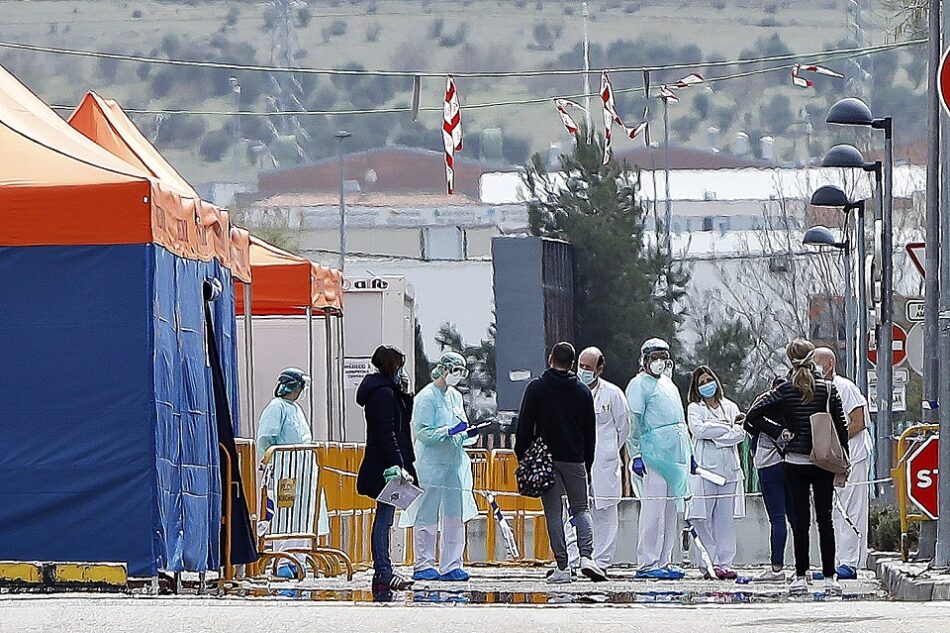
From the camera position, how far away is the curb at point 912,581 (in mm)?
12312

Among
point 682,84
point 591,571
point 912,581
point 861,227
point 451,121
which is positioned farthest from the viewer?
point 682,84

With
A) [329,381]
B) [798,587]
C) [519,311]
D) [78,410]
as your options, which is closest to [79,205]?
[78,410]

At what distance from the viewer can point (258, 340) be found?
21797mm

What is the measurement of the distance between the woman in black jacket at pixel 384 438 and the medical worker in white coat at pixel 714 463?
3.11 metres

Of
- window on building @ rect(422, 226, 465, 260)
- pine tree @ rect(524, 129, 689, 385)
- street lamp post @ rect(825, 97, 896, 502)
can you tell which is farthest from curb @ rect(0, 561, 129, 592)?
window on building @ rect(422, 226, 465, 260)

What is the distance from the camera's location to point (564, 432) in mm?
13945

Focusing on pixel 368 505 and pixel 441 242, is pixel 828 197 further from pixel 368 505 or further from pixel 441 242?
pixel 441 242

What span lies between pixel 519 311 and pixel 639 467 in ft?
27.8

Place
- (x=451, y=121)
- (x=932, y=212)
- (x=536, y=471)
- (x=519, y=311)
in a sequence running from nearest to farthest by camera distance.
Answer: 1. (x=536, y=471)
2. (x=932, y=212)
3. (x=519, y=311)
4. (x=451, y=121)

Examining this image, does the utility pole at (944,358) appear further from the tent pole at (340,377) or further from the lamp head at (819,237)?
the lamp head at (819,237)

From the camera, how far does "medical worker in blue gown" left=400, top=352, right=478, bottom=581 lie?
14.6 meters

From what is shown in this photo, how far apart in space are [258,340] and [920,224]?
40.6m

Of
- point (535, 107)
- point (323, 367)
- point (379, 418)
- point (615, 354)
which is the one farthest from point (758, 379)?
point (535, 107)

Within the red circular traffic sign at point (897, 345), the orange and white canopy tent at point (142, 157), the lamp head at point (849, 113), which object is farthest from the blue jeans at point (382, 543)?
the lamp head at point (849, 113)
